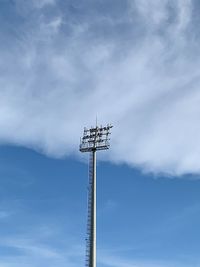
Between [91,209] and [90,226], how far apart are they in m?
2.73

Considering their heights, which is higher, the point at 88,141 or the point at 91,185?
the point at 88,141

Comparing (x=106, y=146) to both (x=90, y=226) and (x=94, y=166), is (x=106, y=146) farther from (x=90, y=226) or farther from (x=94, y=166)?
(x=90, y=226)

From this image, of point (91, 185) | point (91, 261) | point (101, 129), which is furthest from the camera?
point (101, 129)

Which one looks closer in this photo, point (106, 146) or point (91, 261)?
point (91, 261)

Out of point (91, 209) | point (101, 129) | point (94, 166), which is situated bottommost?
point (91, 209)

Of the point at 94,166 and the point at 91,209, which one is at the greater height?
the point at 94,166

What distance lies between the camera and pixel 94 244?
3642 inches

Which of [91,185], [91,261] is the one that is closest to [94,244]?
[91,261]

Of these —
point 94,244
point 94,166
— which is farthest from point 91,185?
point 94,244

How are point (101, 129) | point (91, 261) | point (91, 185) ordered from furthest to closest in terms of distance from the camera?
point (101, 129) < point (91, 185) < point (91, 261)

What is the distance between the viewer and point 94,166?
99375mm

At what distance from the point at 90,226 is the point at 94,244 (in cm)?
303

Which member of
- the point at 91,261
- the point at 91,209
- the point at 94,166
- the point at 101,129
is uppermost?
the point at 101,129

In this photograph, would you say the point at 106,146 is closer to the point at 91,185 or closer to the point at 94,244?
the point at 91,185
